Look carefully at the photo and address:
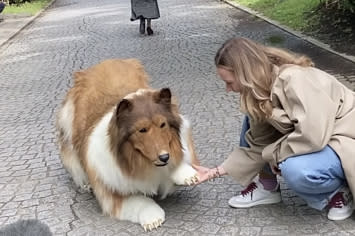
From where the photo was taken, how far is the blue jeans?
3795mm

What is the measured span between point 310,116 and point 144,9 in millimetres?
10568

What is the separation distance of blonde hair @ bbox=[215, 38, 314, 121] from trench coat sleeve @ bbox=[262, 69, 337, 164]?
102 millimetres

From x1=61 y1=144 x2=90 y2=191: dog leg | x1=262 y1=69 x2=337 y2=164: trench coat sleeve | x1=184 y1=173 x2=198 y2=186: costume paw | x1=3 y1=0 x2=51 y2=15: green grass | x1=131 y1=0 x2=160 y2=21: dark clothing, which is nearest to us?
x1=262 y1=69 x2=337 y2=164: trench coat sleeve

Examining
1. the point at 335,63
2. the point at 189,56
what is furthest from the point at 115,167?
the point at 189,56

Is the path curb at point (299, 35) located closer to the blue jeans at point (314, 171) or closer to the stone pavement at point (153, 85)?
the stone pavement at point (153, 85)

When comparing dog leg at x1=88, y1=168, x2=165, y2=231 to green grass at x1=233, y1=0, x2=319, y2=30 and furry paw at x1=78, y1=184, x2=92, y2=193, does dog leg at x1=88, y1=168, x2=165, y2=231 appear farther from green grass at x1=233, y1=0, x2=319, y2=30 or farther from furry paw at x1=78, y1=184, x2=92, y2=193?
green grass at x1=233, y1=0, x2=319, y2=30

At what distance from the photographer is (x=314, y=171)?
149 inches

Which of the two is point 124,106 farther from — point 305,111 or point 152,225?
point 305,111

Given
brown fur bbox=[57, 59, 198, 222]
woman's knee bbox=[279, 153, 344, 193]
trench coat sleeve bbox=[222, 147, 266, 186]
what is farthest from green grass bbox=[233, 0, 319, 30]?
woman's knee bbox=[279, 153, 344, 193]

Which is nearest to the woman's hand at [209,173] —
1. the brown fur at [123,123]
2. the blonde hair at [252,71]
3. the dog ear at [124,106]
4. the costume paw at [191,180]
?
the costume paw at [191,180]

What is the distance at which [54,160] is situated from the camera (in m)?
6.08

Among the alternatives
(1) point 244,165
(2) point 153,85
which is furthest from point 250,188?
(2) point 153,85

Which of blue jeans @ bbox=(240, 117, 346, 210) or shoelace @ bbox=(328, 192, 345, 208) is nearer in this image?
blue jeans @ bbox=(240, 117, 346, 210)

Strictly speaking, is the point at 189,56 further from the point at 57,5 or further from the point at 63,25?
Answer: the point at 57,5
